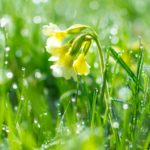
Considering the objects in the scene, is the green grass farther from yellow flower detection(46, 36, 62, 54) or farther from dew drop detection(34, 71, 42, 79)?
yellow flower detection(46, 36, 62, 54)

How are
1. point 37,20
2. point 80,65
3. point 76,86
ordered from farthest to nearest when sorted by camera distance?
1. point 37,20
2. point 76,86
3. point 80,65

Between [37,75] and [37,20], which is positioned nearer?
[37,75]

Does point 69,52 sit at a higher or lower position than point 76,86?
higher

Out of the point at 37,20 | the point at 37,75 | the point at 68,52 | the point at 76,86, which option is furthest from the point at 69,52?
the point at 37,20

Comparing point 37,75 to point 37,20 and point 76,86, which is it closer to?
point 76,86

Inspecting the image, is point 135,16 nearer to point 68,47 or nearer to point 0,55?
point 0,55

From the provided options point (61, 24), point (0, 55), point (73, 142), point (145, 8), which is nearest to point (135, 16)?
point (145, 8)

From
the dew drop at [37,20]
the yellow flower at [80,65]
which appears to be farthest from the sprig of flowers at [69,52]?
the dew drop at [37,20]

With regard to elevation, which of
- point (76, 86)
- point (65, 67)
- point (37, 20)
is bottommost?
point (76, 86)
